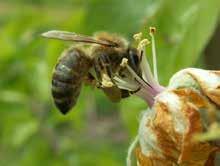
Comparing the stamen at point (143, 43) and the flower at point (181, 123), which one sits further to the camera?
the stamen at point (143, 43)

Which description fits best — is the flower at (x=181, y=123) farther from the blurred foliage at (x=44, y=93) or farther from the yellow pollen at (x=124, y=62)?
the blurred foliage at (x=44, y=93)

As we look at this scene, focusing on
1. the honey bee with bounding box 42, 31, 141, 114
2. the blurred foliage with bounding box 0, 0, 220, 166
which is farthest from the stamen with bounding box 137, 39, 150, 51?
the blurred foliage with bounding box 0, 0, 220, 166

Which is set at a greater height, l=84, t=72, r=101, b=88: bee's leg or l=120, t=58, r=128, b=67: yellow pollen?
l=120, t=58, r=128, b=67: yellow pollen

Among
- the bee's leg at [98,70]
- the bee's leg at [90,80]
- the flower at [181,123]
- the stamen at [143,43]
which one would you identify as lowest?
the flower at [181,123]

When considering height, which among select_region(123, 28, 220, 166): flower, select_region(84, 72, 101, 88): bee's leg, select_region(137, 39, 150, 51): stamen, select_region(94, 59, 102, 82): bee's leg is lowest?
select_region(123, 28, 220, 166): flower

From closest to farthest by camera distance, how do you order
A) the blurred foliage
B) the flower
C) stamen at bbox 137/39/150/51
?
the flower
stamen at bbox 137/39/150/51
the blurred foliage

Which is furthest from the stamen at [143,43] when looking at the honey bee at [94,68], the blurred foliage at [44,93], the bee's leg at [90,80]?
the blurred foliage at [44,93]

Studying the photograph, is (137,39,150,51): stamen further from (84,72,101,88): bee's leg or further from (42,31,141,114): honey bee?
(84,72,101,88): bee's leg

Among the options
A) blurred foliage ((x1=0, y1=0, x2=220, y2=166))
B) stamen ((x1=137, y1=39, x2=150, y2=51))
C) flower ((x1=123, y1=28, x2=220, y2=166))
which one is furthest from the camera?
blurred foliage ((x1=0, y1=0, x2=220, y2=166))
